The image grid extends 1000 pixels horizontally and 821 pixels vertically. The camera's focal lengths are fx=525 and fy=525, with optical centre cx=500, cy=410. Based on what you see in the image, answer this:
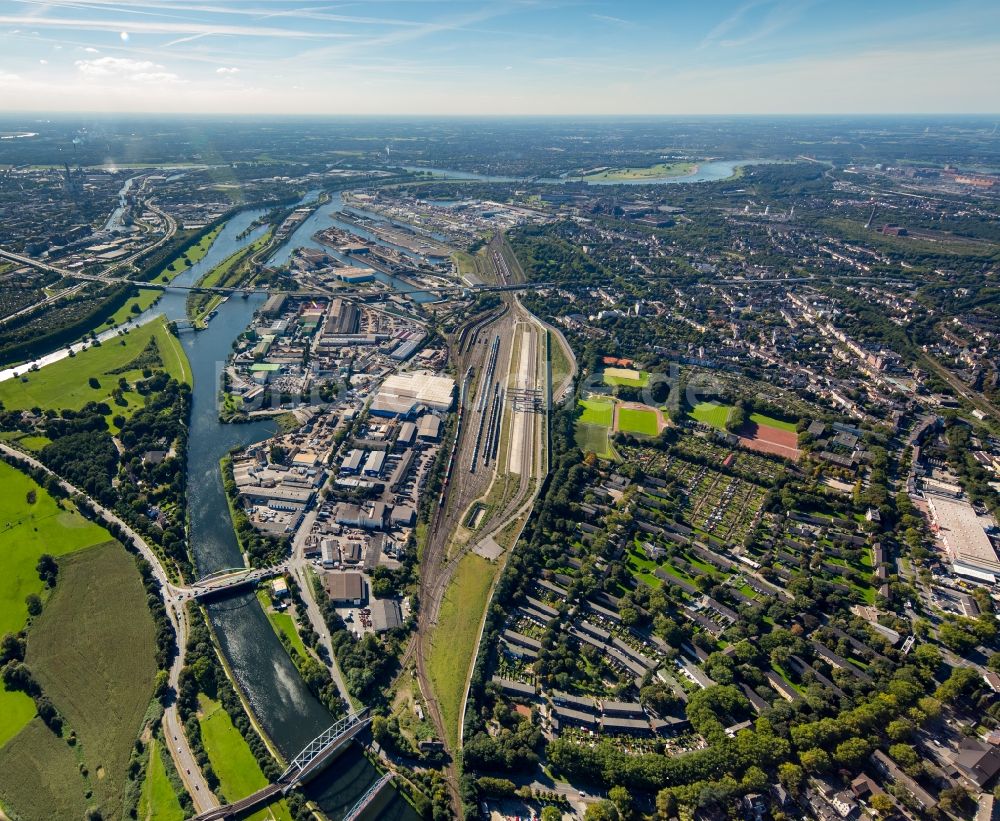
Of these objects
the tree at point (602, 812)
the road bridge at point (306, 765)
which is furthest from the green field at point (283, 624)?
the tree at point (602, 812)

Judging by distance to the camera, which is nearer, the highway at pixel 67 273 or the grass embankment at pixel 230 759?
the grass embankment at pixel 230 759

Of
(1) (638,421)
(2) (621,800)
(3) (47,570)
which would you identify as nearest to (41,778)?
(3) (47,570)

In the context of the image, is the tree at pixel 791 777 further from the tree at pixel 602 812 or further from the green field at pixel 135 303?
the green field at pixel 135 303

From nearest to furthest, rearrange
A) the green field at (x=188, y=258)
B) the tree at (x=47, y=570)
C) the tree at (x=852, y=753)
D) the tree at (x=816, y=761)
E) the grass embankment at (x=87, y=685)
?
the grass embankment at (x=87, y=685), the tree at (x=816, y=761), the tree at (x=852, y=753), the tree at (x=47, y=570), the green field at (x=188, y=258)

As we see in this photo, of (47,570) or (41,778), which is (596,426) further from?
(41,778)

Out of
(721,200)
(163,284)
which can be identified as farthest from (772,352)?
(721,200)

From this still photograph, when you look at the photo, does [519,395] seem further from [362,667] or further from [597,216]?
[597,216]
